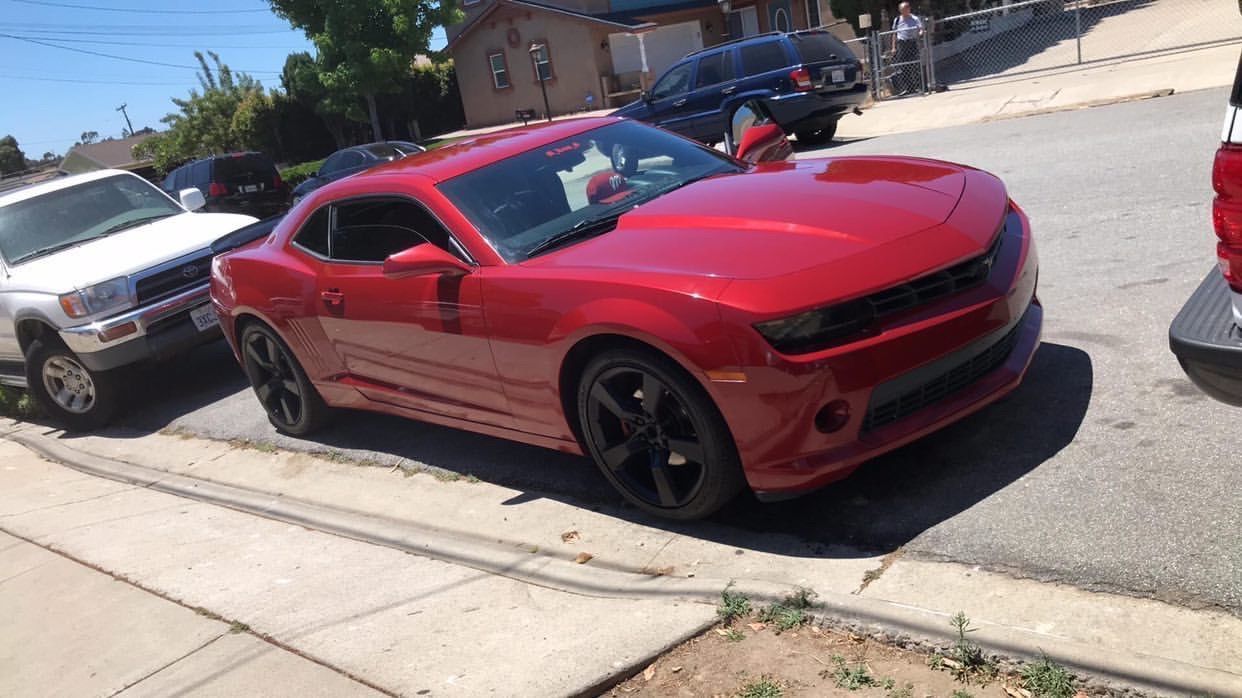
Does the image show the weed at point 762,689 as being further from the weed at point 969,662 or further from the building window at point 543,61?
the building window at point 543,61

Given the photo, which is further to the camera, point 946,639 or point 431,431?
point 431,431

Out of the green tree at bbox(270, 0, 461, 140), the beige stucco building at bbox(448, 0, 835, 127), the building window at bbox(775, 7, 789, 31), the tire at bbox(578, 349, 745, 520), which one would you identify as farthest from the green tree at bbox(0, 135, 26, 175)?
the tire at bbox(578, 349, 745, 520)

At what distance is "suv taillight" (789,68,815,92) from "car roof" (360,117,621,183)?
9.59 meters

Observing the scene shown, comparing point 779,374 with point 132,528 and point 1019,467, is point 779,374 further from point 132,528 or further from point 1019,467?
point 132,528

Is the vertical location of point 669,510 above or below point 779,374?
below

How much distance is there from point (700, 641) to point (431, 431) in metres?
3.23

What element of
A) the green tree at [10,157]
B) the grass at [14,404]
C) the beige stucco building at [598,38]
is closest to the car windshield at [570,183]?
the grass at [14,404]

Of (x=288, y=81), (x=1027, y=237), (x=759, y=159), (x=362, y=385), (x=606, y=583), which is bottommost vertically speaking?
(x=606, y=583)

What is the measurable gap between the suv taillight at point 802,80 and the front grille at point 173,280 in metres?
9.10

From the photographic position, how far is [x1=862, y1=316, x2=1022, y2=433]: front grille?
12.0 feet

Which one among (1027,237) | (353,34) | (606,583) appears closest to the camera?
(606,583)

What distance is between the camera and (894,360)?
356cm

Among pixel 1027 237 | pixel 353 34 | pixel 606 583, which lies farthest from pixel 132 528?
pixel 353 34

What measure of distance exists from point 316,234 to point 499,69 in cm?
3496
